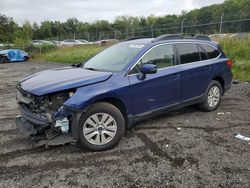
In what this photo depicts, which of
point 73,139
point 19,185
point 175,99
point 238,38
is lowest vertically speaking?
point 19,185

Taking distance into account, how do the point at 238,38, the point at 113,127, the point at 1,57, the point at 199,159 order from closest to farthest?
the point at 199,159, the point at 113,127, the point at 238,38, the point at 1,57

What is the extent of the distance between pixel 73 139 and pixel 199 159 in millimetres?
1846

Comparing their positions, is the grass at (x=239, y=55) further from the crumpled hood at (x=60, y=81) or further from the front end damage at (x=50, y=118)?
the front end damage at (x=50, y=118)

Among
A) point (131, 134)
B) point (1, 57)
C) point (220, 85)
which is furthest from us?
point (1, 57)

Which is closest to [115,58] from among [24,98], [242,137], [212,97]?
[24,98]

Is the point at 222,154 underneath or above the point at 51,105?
underneath

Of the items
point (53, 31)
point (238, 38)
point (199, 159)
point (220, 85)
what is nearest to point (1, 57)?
point (238, 38)

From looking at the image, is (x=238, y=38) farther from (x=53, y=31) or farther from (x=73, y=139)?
(x=53, y=31)

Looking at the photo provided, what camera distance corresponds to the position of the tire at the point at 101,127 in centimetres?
383

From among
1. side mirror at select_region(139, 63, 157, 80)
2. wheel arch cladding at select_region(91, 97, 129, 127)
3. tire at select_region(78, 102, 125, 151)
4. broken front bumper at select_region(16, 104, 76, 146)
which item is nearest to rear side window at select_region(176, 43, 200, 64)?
side mirror at select_region(139, 63, 157, 80)

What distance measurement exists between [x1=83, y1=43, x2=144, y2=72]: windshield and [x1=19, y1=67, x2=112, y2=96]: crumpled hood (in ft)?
1.06

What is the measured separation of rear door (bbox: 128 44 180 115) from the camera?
4352 millimetres

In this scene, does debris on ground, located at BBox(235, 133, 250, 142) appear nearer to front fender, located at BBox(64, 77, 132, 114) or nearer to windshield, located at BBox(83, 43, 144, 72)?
front fender, located at BBox(64, 77, 132, 114)

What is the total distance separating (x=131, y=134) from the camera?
4699 mm
